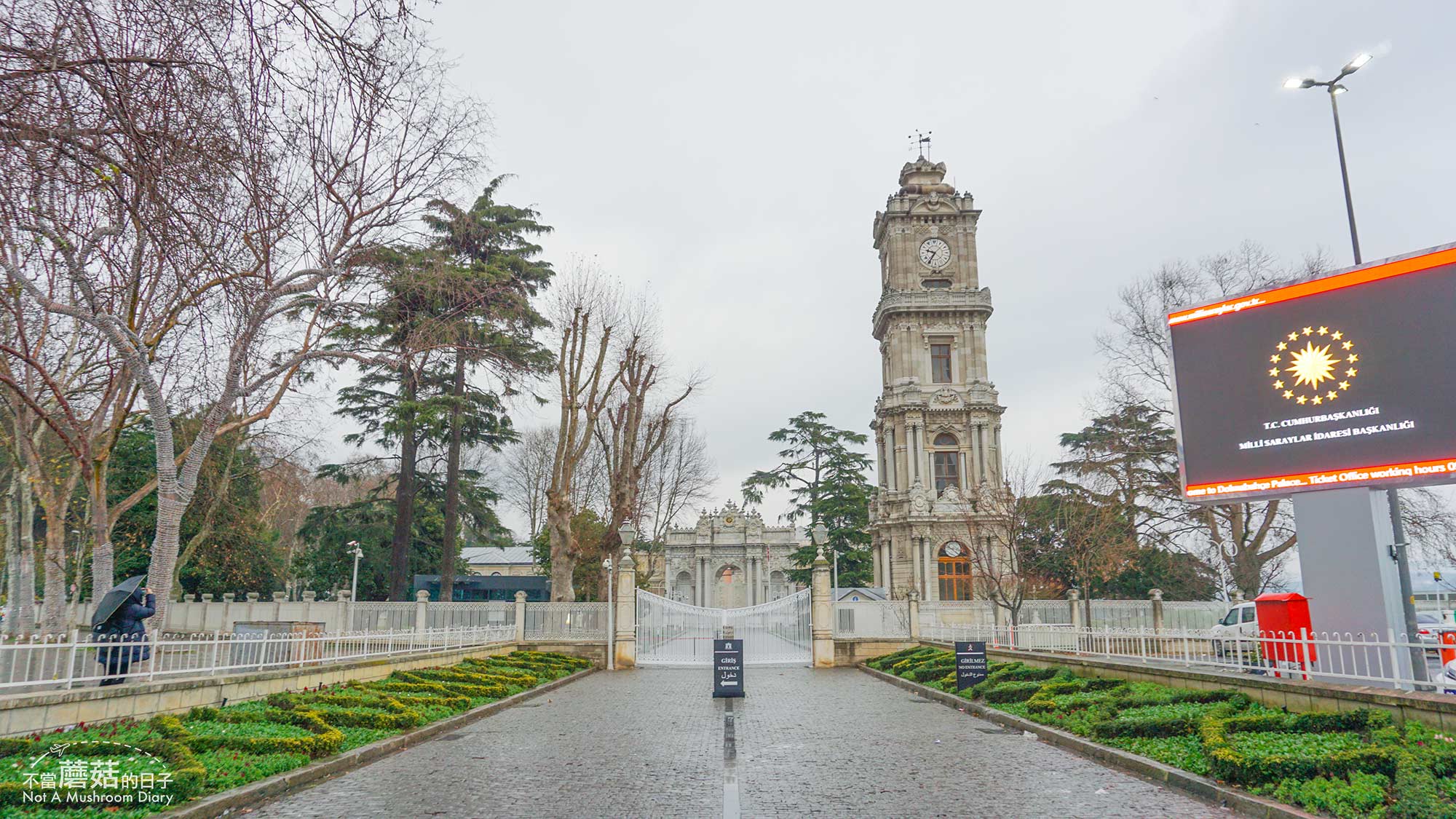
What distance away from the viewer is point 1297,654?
1020 cm

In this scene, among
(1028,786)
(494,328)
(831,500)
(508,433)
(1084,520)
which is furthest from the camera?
(831,500)

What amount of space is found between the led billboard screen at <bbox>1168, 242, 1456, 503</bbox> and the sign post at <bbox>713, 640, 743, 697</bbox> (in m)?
8.69

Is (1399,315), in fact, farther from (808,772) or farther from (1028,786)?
(808,772)

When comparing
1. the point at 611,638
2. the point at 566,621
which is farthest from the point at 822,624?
the point at 566,621

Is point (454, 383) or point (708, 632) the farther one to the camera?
point (454, 383)

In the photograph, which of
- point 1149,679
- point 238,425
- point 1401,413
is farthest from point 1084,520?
point 238,425

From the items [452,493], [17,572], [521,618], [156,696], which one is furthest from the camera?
[452,493]

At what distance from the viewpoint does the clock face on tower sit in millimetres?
52156

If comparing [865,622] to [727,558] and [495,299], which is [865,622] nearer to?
[495,299]

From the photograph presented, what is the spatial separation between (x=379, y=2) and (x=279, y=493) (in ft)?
139

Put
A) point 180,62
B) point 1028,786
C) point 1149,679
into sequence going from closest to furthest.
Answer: point 180,62, point 1028,786, point 1149,679

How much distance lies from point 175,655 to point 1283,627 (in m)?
15.2

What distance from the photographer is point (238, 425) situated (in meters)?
16.1

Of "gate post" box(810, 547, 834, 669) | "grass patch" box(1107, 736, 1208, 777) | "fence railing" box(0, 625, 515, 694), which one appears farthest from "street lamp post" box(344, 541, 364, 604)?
"grass patch" box(1107, 736, 1208, 777)
